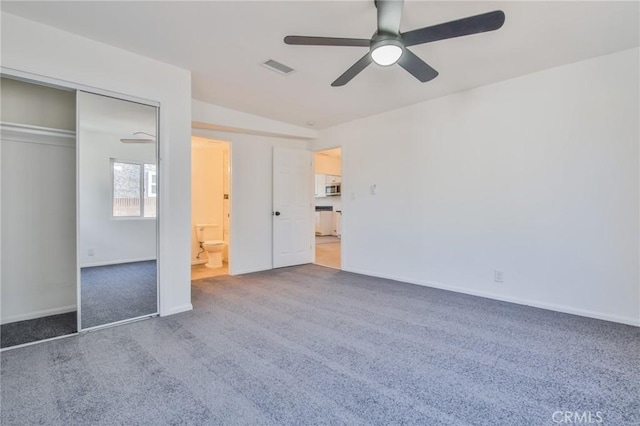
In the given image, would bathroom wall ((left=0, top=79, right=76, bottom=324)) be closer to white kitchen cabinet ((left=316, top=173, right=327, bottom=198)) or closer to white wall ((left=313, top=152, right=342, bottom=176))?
white wall ((left=313, top=152, right=342, bottom=176))

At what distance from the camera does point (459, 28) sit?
1.81 m

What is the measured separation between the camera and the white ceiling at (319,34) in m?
2.13

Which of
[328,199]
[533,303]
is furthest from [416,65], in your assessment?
[328,199]

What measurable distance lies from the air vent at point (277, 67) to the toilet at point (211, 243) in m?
3.17

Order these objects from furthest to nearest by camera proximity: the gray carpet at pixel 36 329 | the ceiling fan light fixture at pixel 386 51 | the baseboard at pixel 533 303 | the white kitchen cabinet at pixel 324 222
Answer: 1. the white kitchen cabinet at pixel 324 222
2. the baseboard at pixel 533 303
3. the gray carpet at pixel 36 329
4. the ceiling fan light fixture at pixel 386 51

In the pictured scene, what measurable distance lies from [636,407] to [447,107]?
10.7ft

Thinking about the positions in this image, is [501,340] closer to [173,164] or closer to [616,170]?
[616,170]

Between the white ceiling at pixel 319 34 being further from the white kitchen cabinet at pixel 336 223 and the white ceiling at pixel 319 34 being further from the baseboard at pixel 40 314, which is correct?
the white kitchen cabinet at pixel 336 223

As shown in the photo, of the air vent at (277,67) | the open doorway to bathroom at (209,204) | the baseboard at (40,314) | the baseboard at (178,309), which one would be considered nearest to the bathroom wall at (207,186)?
the open doorway to bathroom at (209,204)

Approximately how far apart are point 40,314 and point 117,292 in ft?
2.70

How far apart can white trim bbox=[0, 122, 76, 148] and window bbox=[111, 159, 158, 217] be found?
2.33 feet

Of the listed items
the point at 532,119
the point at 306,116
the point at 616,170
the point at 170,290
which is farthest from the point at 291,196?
the point at 616,170

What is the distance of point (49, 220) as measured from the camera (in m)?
3.03

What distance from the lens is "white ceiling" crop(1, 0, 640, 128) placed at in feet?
6.99
